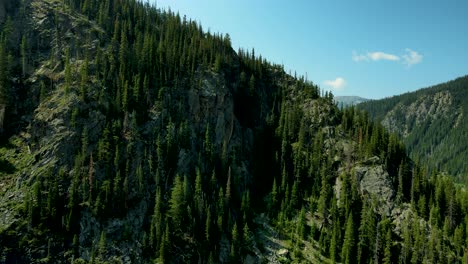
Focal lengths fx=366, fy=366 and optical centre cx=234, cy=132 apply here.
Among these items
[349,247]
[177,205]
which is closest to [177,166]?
[177,205]

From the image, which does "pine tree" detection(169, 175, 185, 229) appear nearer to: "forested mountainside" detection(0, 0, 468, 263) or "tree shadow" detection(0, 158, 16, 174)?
"forested mountainside" detection(0, 0, 468, 263)

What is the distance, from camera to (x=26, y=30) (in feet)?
548

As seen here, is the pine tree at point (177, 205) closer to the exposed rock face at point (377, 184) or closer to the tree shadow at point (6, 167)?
the tree shadow at point (6, 167)

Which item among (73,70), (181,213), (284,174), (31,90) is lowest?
(181,213)

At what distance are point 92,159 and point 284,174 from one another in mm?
75217

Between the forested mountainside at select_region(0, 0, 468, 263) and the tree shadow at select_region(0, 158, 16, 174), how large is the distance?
38 centimetres

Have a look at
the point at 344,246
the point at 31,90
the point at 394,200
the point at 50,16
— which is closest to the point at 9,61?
the point at 31,90

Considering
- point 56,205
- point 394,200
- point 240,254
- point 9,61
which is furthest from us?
point 9,61

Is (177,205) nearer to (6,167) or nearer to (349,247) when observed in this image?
(6,167)

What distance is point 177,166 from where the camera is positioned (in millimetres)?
136375

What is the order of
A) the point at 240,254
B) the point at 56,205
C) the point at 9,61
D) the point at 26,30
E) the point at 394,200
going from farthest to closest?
the point at 26,30 < the point at 9,61 < the point at 394,200 < the point at 240,254 < the point at 56,205

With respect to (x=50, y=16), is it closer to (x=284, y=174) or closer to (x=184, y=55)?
(x=184, y=55)

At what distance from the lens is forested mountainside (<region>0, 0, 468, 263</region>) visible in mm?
109688

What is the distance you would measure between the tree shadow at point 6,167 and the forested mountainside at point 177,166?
38 centimetres
